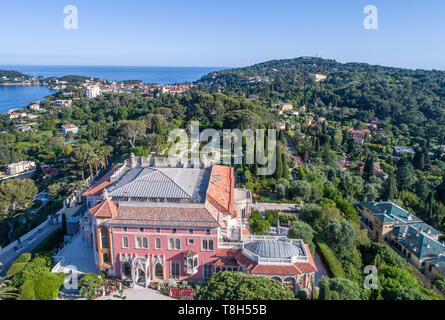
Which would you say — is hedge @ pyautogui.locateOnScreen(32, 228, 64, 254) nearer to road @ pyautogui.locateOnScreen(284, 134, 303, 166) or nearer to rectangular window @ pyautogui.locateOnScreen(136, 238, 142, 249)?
rectangular window @ pyautogui.locateOnScreen(136, 238, 142, 249)

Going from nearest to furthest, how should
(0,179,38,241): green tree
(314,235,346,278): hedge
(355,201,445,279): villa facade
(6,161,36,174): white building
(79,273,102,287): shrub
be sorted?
(79,273,102,287): shrub, (314,235,346,278): hedge, (355,201,445,279): villa facade, (0,179,38,241): green tree, (6,161,36,174): white building

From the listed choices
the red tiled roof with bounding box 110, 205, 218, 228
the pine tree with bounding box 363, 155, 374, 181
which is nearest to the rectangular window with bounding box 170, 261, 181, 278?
the red tiled roof with bounding box 110, 205, 218, 228

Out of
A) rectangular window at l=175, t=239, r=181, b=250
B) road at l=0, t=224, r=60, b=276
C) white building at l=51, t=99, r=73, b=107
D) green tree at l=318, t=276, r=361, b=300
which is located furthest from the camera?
white building at l=51, t=99, r=73, b=107

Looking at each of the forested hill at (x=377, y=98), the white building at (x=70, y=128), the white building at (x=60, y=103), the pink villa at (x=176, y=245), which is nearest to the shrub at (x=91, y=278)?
the pink villa at (x=176, y=245)

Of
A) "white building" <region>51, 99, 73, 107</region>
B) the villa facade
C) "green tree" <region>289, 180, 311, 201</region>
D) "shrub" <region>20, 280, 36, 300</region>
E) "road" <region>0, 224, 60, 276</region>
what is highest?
"white building" <region>51, 99, 73, 107</region>

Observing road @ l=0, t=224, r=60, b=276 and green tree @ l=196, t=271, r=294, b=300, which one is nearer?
green tree @ l=196, t=271, r=294, b=300
